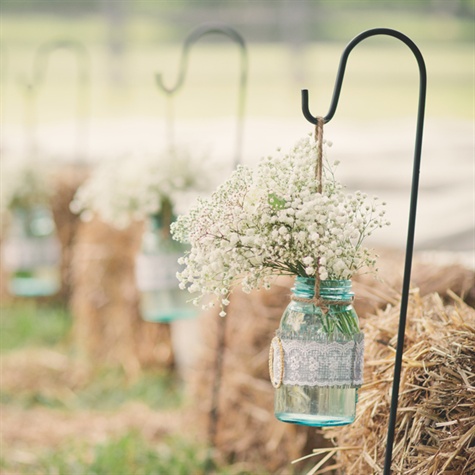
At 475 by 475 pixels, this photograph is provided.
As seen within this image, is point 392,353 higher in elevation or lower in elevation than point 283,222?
lower

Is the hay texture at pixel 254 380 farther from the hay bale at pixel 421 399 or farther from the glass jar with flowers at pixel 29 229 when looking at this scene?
the glass jar with flowers at pixel 29 229

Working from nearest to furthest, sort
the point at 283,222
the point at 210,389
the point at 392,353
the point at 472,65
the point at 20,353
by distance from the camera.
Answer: the point at 283,222 < the point at 392,353 < the point at 210,389 < the point at 20,353 < the point at 472,65

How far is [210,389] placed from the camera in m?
4.85

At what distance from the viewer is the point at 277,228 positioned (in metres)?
2.54

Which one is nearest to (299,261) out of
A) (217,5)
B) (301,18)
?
(301,18)

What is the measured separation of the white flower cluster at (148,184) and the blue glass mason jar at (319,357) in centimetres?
175

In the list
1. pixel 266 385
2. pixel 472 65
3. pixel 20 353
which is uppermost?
pixel 472 65

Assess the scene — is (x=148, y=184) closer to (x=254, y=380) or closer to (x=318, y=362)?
(x=254, y=380)

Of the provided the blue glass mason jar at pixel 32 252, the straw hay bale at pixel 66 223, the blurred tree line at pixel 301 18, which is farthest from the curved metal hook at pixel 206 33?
the blurred tree line at pixel 301 18

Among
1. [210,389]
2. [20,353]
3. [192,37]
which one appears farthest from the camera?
[20,353]

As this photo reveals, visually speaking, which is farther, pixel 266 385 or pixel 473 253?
pixel 473 253

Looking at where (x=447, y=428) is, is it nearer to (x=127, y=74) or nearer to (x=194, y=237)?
(x=194, y=237)

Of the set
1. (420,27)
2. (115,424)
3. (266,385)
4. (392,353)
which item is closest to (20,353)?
(115,424)

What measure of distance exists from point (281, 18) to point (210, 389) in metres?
13.7
